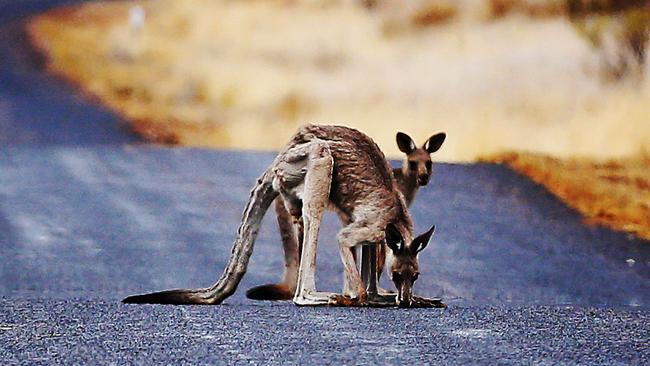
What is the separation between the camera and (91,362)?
5.22m

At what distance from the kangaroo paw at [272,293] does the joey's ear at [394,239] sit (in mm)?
870

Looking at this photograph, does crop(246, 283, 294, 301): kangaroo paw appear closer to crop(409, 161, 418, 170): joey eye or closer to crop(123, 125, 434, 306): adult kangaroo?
crop(123, 125, 434, 306): adult kangaroo

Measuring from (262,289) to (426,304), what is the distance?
40.1 inches

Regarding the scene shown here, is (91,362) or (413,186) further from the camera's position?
(413,186)

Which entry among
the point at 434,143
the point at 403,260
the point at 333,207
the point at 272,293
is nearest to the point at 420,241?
the point at 403,260

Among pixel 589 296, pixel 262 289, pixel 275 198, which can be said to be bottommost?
pixel 589 296

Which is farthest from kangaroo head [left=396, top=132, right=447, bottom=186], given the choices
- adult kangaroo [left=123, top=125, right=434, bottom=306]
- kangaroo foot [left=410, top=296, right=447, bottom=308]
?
kangaroo foot [left=410, top=296, right=447, bottom=308]

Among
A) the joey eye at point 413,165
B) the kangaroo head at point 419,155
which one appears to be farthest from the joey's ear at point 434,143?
the joey eye at point 413,165

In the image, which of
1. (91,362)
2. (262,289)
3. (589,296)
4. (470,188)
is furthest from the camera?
(470,188)

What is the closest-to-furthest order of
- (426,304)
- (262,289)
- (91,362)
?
(91,362) → (426,304) → (262,289)

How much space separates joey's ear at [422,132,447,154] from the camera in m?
7.62

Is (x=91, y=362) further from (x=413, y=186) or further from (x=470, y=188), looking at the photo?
(x=470, y=188)

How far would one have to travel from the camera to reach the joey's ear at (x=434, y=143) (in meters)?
7.62

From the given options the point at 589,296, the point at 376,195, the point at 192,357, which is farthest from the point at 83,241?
the point at 192,357
